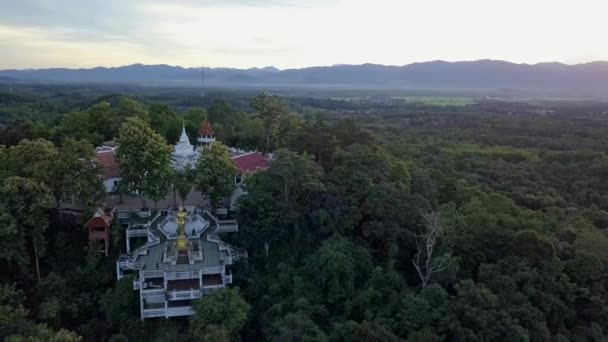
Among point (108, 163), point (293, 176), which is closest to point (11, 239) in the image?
point (108, 163)

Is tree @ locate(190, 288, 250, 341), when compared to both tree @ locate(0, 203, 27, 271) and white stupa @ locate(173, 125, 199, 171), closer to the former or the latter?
tree @ locate(0, 203, 27, 271)

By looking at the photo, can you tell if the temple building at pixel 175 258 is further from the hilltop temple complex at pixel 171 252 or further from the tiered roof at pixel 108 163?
the tiered roof at pixel 108 163

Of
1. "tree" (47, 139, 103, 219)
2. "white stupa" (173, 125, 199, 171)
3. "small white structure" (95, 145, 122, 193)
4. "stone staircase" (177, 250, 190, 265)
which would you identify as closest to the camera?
"stone staircase" (177, 250, 190, 265)

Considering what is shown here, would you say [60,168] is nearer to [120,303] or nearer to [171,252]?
[171,252]

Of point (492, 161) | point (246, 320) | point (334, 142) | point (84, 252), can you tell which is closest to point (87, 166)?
point (84, 252)

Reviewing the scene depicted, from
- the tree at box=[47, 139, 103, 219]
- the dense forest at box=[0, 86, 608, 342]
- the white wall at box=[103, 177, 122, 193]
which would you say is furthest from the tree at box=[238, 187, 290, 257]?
the white wall at box=[103, 177, 122, 193]

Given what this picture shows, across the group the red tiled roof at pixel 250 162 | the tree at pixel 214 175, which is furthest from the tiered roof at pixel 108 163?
the red tiled roof at pixel 250 162
